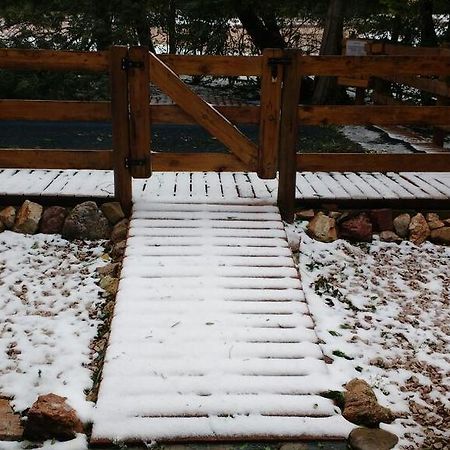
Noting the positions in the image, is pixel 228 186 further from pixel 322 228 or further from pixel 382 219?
pixel 382 219

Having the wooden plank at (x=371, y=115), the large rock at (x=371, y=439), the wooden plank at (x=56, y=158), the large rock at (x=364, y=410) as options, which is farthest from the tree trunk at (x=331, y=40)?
the large rock at (x=371, y=439)

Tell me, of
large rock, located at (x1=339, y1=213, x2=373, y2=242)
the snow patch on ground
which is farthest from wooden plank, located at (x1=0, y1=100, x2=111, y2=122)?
the snow patch on ground

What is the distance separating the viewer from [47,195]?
19.7 ft

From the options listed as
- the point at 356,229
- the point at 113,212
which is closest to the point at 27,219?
the point at 113,212

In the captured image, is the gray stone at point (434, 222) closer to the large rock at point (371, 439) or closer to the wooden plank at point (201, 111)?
the wooden plank at point (201, 111)

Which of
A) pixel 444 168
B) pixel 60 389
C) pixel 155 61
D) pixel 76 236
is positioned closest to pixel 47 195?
pixel 76 236

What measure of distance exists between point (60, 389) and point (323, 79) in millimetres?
10238

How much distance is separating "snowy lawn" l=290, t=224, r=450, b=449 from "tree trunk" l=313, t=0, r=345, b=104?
23.7 feet

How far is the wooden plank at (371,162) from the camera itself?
19.6ft

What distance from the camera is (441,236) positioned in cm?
609

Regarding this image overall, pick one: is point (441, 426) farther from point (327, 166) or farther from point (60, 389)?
point (327, 166)

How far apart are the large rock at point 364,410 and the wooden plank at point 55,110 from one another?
137 inches

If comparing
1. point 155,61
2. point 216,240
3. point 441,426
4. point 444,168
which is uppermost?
point 155,61

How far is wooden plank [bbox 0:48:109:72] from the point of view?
551cm
